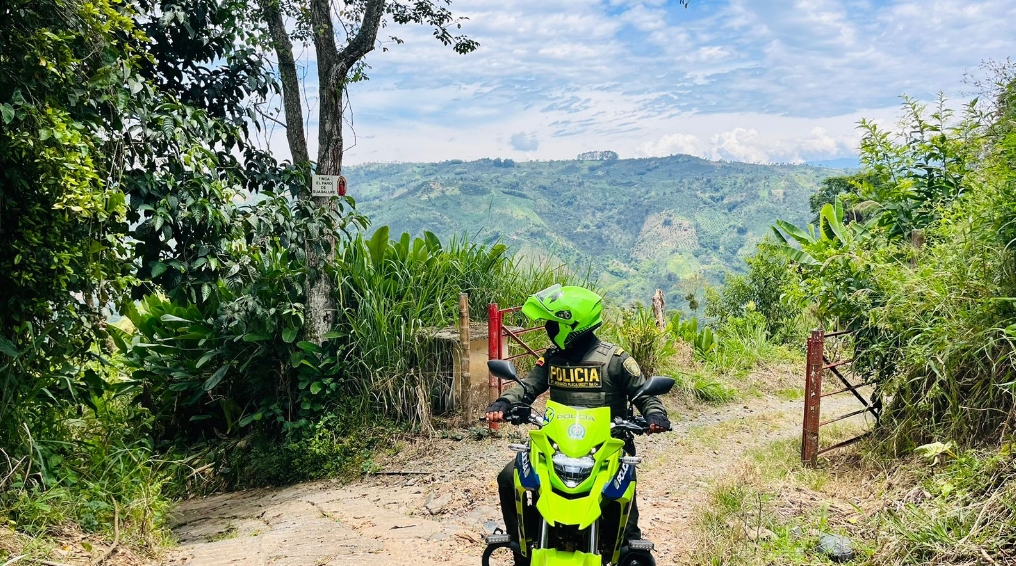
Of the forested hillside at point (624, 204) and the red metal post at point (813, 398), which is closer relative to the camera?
the red metal post at point (813, 398)

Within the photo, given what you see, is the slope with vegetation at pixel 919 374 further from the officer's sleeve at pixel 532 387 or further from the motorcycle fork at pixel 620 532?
the officer's sleeve at pixel 532 387

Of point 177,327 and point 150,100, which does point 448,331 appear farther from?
point 150,100

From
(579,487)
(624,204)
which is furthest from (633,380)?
(624,204)

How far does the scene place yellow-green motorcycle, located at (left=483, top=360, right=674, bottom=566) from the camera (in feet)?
9.15

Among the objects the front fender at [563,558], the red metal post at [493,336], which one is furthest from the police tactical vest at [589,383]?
the red metal post at [493,336]

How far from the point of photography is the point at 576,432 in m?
2.92

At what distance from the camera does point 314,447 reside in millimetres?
6785

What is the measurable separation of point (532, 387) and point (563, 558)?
3.27 ft

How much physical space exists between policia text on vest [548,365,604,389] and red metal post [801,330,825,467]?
119 inches

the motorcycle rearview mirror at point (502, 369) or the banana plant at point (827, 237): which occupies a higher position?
the banana plant at point (827, 237)

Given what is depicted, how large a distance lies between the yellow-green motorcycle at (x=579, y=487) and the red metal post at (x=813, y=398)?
2.97 meters

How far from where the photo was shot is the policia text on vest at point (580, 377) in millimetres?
3320

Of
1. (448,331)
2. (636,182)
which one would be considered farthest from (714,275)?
(448,331)

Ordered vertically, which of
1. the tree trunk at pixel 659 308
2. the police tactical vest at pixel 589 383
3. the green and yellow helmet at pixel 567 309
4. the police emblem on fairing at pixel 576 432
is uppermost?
the green and yellow helmet at pixel 567 309
